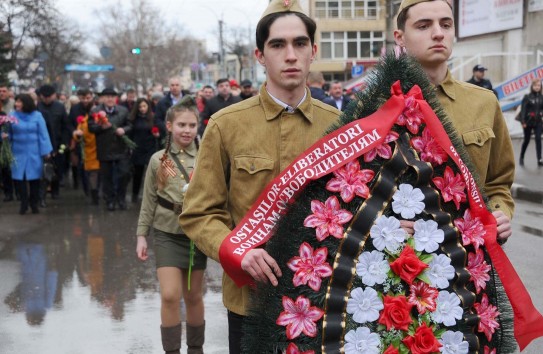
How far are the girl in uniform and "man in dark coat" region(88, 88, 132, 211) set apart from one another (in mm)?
7892

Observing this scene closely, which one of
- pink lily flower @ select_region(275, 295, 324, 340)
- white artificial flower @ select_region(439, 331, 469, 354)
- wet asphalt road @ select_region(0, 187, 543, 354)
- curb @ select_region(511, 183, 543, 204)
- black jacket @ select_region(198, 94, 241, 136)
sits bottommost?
curb @ select_region(511, 183, 543, 204)

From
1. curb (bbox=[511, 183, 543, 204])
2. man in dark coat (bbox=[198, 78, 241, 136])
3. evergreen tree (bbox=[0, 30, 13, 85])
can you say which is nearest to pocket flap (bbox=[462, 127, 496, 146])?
curb (bbox=[511, 183, 543, 204])

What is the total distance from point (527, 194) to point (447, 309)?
11.6 m

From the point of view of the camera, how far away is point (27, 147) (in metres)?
13.2

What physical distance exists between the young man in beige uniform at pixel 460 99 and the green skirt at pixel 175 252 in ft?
8.12

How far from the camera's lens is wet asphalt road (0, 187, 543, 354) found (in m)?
6.27

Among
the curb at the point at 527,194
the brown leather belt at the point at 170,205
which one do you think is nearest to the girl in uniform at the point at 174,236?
the brown leather belt at the point at 170,205

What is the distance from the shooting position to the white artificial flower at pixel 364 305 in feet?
8.75

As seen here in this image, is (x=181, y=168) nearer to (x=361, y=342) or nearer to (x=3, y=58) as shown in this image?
(x=361, y=342)

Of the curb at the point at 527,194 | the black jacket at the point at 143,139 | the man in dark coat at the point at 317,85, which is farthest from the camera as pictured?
the black jacket at the point at 143,139

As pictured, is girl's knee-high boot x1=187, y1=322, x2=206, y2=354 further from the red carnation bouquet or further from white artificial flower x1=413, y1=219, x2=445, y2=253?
the red carnation bouquet

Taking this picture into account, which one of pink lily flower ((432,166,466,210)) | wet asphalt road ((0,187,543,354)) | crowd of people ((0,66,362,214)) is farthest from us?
crowd of people ((0,66,362,214))

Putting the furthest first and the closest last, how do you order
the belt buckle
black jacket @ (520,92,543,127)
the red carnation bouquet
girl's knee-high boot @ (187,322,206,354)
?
black jacket @ (520,92,543,127)
the red carnation bouquet
girl's knee-high boot @ (187,322,206,354)
the belt buckle

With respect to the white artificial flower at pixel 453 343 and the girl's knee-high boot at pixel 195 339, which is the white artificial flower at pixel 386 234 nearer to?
the white artificial flower at pixel 453 343
